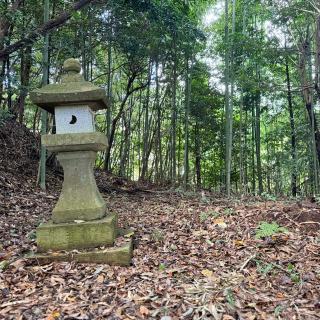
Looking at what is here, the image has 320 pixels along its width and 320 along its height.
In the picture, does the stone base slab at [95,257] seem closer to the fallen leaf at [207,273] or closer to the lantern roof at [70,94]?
the fallen leaf at [207,273]

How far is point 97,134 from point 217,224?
4.95ft

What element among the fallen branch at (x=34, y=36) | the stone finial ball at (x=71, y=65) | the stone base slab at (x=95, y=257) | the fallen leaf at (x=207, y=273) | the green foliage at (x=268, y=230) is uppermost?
the fallen branch at (x=34, y=36)

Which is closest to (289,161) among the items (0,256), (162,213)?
(162,213)

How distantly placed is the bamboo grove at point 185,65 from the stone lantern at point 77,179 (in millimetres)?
1914

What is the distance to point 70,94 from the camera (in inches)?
124

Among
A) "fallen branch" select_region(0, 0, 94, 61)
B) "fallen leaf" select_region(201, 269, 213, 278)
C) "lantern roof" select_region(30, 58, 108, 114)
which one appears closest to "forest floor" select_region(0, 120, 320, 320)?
"fallen leaf" select_region(201, 269, 213, 278)

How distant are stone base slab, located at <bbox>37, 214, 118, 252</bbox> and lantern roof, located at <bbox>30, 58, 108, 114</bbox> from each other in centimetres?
108

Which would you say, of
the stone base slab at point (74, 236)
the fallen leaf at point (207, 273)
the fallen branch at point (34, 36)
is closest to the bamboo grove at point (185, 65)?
the fallen branch at point (34, 36)

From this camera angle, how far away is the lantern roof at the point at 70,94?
314 cm

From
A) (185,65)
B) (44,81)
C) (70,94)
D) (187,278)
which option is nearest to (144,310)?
(187,278)

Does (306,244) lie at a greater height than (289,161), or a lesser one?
lesser

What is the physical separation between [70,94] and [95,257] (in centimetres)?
141

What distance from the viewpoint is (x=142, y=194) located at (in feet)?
23.3

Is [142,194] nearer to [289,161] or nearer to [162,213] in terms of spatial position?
[162,213]
